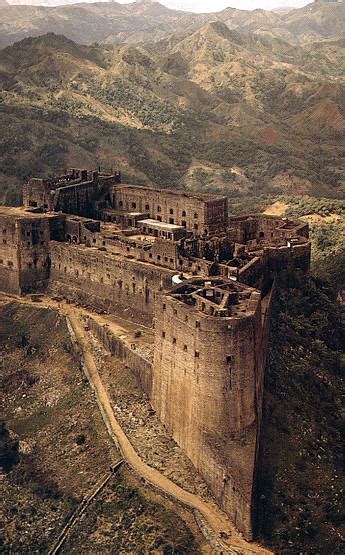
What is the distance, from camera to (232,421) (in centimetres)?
5222

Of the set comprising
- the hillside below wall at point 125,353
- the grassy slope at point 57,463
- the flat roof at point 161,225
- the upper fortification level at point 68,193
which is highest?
the upper fortification level at point 68,193

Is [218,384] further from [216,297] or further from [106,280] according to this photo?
[106,280]

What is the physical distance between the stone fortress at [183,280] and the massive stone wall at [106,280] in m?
0.11

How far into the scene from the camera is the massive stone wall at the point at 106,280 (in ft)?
228

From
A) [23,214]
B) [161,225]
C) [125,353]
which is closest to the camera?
[125,353]

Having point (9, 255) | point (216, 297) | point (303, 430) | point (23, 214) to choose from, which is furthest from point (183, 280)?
point (23, 214)

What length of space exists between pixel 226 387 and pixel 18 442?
1973 centimetres

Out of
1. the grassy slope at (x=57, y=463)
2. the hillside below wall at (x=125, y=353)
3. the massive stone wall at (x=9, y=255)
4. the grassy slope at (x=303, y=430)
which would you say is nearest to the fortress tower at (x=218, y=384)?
the grassy slope at (x=303, y=430)

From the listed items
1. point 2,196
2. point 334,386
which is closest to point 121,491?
point 334,386

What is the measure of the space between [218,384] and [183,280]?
550 inches

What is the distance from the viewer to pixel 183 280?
2495 inches

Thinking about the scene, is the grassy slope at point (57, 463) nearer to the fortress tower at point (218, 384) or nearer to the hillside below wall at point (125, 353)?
the hillside below wall at point (125, 353)

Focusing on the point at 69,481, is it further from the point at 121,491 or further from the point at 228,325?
the point at 228,325

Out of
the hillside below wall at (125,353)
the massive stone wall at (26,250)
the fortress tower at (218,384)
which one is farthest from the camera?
the massive stone wall at (26,250)
